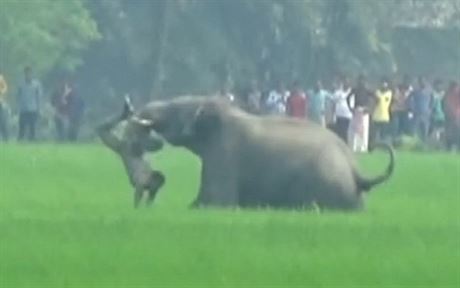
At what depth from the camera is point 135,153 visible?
85.5 feet

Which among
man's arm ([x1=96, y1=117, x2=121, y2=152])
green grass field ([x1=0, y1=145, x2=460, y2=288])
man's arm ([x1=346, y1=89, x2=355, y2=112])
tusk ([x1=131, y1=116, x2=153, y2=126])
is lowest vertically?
man's arm ([x1=346, y1=89, x2=355, y2=112])

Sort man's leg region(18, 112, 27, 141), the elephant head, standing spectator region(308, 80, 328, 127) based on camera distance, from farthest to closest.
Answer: standing spectator region(308, 80, 328, 127)
man's leg region(18, 112, 27, 141)
the elephant head

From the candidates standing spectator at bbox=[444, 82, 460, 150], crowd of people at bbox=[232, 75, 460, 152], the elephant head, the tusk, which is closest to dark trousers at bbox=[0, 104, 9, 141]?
crowd of people at bbox=[232, 75, 460, 152]

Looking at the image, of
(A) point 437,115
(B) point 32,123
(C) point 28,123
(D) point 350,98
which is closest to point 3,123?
(C) point 28,123

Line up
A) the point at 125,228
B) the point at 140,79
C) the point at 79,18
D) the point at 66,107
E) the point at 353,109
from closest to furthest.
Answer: the point at 125,228, the point at 353,109, the point at 66,107, the point at 79,18, the point at 140,79

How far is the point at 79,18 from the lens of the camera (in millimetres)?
69000

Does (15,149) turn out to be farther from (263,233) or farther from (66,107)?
(263,233)

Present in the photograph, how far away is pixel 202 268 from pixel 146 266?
0.38 meters

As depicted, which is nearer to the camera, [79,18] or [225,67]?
[79,18]

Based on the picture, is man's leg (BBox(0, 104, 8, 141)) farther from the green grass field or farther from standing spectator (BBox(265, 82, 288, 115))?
the green grass field

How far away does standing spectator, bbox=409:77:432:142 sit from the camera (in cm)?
5490

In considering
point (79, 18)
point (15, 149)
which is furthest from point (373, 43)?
point (15, 149)

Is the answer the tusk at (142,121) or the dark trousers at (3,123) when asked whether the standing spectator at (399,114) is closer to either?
the dark trousers at (3,123)

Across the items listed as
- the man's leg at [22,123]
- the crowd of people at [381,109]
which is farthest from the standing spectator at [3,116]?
the crowd of people at [381,109]
